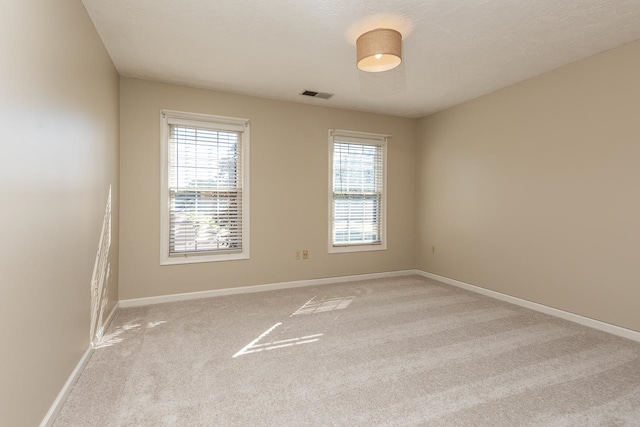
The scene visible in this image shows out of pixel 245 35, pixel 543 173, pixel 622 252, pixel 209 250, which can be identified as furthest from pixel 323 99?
pixel 622 252

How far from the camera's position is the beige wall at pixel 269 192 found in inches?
148

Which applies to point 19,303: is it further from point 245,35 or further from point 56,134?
point 245,35

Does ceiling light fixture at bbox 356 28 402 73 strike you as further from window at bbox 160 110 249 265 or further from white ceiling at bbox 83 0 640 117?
window at bbox 160 110 249 265

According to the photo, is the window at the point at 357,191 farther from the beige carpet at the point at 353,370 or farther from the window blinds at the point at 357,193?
the beige carpet at the point at 353,370

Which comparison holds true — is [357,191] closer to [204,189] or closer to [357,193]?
[357,193]

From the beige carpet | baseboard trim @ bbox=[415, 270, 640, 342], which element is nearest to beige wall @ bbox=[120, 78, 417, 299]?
the beige carpet

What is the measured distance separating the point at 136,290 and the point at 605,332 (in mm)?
4735

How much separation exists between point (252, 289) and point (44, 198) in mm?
2896

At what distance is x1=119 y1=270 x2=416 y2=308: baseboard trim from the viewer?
12.4ft

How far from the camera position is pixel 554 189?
3.46 m

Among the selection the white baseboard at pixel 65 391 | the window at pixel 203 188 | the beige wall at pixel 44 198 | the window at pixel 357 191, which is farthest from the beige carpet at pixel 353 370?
the window at pixel 357 191

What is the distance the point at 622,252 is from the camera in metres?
2.93

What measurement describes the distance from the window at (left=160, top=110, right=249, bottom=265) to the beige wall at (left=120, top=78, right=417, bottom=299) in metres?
0.10

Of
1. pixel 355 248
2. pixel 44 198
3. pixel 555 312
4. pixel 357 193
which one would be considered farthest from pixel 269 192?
pixel 555 312
